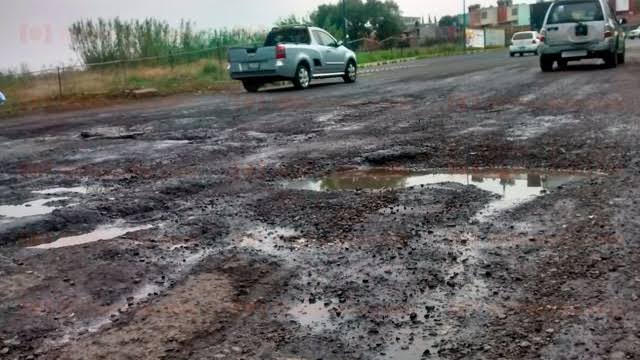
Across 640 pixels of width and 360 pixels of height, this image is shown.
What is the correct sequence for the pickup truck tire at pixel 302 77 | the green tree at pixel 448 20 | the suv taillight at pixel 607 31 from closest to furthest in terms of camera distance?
the suv taillight at pixel 607 31 < the pickup truck tire at pixel 302 77 < the green tree at pixel 448 20

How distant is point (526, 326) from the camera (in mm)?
3131

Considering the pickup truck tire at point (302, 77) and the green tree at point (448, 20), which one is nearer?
the pickup truck tire at point (302, 77)

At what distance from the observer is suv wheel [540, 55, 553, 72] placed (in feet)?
60.5

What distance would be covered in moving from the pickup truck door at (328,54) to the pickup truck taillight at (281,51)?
166 cm

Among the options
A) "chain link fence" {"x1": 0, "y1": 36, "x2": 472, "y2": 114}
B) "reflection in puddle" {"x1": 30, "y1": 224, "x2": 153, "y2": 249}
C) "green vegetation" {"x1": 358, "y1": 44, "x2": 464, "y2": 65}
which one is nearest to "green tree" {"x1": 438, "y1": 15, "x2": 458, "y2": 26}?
"green vegetation" {"x1": 358, "y1": 44, "x2": 464, "y2": 65}

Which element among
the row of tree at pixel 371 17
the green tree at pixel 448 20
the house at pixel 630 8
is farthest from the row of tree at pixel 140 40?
the house at pixel 630 8

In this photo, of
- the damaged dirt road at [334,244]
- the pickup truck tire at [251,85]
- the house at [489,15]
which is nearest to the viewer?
the damaged dirt road at [334,244]

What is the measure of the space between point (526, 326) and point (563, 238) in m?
1.38

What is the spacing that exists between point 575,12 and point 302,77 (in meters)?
7.50

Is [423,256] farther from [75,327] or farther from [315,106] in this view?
[315,106]

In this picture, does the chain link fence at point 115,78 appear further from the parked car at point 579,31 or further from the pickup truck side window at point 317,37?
the parked car at point 579,31

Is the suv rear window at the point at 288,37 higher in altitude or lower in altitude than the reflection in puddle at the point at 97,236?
higher

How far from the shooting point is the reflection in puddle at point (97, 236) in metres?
4.87

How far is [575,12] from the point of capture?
17.6 metres
